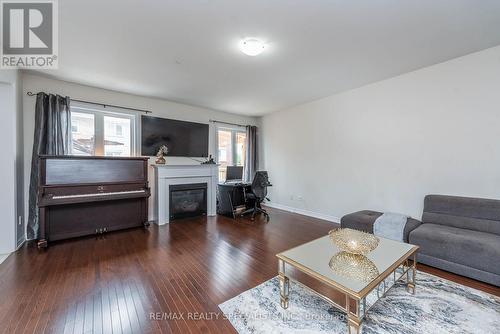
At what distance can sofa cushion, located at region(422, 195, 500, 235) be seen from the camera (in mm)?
2355

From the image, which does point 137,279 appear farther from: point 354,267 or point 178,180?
point 178,180

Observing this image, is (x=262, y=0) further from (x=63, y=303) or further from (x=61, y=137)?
(x=61, y=137)

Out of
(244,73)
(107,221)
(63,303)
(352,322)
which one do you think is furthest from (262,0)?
(107,221)

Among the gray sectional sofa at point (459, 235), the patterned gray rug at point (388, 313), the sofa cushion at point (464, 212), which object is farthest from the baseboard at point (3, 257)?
the sofa cushion at point (464, 212)

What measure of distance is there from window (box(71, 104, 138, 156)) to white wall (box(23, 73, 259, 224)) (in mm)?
223

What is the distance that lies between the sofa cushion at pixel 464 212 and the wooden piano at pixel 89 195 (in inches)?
173

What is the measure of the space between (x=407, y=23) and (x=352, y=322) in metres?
2.67

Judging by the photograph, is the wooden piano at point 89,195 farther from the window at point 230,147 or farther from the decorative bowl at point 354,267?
the decorative bowl at point 354,267

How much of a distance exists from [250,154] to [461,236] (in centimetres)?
442

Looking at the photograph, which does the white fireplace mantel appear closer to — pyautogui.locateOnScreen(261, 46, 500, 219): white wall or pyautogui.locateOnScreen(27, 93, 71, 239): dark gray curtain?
pyautogui.locateOnScreen(27, 93, 71, 239): dark gray curtain

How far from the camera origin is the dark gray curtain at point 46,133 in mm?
3094

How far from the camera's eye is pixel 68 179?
309 cm

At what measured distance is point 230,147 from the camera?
5750mm

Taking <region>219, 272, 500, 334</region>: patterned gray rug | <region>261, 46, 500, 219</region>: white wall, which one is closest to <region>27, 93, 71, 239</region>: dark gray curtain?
<region>219, 272, 500, 334</region>: patterned gray rug
